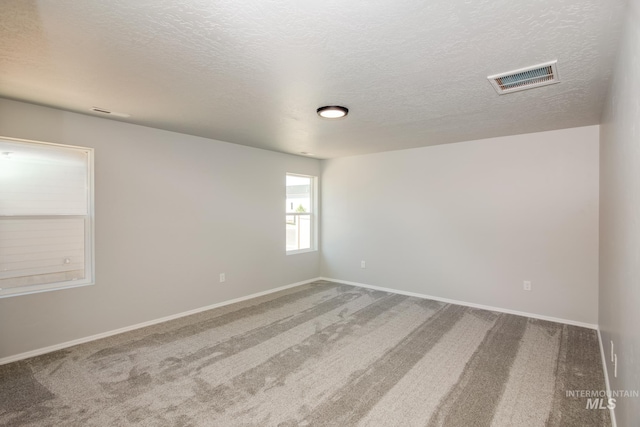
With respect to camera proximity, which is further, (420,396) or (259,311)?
(259,311)

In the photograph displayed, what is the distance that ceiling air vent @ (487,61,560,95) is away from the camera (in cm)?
213

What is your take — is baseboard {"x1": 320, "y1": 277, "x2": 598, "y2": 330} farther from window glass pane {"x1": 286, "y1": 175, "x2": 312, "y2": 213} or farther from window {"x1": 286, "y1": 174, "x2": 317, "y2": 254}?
window glass pane {"x1": 286, "y1": 175, "x2": 312, "y2": 213}

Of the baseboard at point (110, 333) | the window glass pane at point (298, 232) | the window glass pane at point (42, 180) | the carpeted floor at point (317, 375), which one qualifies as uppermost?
the window glass pane at point (42, 180)

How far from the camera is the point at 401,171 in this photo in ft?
16.8

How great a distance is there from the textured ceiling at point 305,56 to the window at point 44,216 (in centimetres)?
55

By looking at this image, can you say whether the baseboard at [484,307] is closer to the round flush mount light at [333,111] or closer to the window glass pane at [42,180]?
the round flush mount light at [333,111]

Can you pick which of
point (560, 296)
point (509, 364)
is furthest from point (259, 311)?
point (560, 296)

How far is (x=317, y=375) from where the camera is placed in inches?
103

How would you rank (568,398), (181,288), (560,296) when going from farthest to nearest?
(181,288)
(560,296)
(568,398)

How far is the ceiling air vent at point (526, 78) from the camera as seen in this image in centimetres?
213

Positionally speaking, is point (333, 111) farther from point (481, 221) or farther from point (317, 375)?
point (481, 221)

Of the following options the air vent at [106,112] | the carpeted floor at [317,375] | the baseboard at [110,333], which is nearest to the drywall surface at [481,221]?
the carpeted floor at [317,375]

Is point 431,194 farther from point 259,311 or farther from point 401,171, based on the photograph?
point 259,311

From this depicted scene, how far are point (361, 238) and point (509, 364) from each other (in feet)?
10.2
